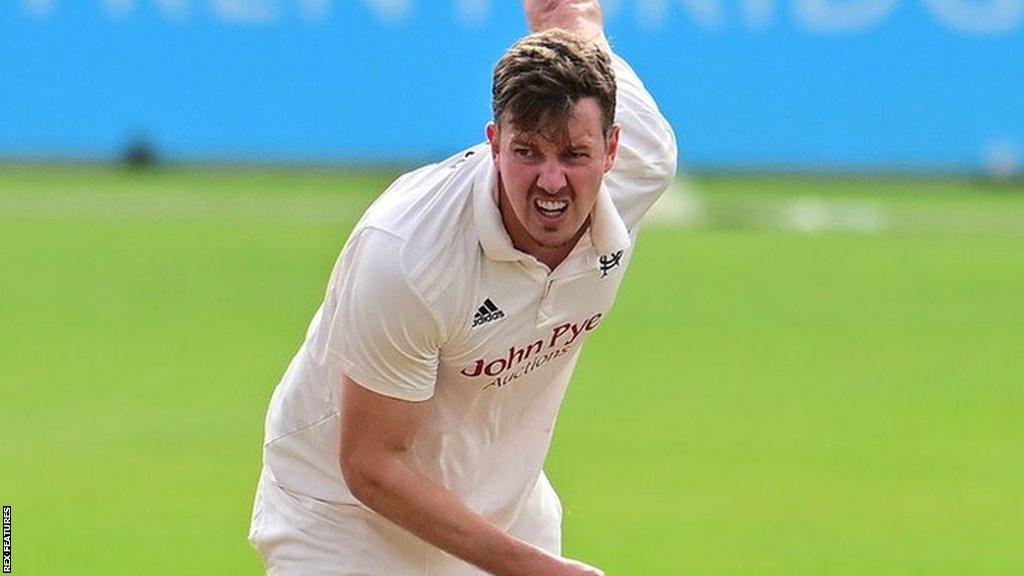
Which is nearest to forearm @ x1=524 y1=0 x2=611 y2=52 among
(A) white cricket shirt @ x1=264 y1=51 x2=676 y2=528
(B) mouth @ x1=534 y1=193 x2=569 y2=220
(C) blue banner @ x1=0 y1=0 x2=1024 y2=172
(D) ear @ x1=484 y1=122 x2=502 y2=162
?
(A) white cricket shirt @ x1=264 y1=51 x2=676 y2=528

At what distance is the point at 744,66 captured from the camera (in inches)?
787

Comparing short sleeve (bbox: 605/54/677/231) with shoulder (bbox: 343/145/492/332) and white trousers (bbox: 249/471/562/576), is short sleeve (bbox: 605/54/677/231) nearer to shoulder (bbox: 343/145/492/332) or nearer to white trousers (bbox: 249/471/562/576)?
shoulder (bbox: 343/145/492/332)

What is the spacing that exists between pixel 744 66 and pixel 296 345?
8263 mm

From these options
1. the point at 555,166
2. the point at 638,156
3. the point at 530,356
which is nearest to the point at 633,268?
the point at 638,156

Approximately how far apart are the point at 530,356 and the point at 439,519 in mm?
456

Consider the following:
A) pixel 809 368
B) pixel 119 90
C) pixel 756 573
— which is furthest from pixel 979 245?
pixel 756 573

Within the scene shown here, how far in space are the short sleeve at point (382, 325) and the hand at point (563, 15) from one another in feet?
3.06

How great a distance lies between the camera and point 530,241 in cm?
453

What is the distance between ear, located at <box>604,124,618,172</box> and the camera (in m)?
4.33

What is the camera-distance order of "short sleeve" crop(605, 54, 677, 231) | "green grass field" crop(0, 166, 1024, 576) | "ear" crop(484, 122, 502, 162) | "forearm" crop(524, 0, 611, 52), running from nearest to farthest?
"ear" crop(484, 122, 502, 162) → "short sleeve" crop(605, 54, 677, 231) → "forearm" crop(524, 0, 611, 52) → "green grass field" crop(0, 166, 1024, 576)

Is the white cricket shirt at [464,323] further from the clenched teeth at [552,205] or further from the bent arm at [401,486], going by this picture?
the clenched teeth at [552,205]

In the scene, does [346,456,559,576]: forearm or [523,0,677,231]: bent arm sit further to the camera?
[523,0,677,231]: bent arm

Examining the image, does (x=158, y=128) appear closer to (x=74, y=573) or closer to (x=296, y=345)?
(x=296, y=345)

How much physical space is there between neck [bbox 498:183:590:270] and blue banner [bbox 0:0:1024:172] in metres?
14.8
